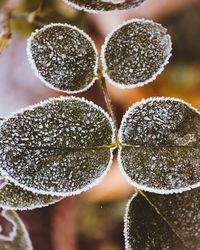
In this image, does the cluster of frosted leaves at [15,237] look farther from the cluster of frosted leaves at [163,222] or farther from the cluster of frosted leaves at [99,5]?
the cluster of frosted leaves at [99,5]

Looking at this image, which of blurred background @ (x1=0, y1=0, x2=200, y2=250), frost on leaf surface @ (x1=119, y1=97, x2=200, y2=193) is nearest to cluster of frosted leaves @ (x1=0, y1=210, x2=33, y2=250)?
blurred background @ (x1=0, y1=0, x2=200, y2=250)

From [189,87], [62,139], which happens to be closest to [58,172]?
[62,139]

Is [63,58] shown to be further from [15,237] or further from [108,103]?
[15,237]

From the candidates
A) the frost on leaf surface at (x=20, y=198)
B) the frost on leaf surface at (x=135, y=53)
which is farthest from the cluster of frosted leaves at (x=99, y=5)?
the frost on leaf surface at (x=20, y=198)

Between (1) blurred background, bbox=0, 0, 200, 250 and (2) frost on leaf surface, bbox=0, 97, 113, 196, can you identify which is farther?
(1) blurred background, bbox=0, 0, 200, 250

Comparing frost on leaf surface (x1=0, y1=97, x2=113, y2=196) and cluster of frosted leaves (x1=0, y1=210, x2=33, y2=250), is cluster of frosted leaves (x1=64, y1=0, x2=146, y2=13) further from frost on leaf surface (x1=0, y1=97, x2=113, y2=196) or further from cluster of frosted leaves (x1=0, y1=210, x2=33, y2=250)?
cluster of frosted leaves (x1=0, y1=210, x2=33, y2=250)

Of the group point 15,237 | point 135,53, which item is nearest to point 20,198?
point 15,237
